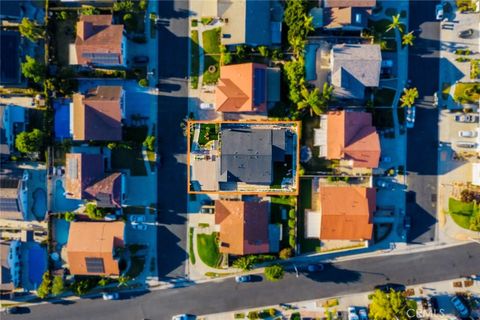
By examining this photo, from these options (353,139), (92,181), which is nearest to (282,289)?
(353,139)

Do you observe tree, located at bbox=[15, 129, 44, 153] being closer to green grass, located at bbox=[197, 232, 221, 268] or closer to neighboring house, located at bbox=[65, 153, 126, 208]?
neighboring house, located at bbox=[65, 153, 126, 208]

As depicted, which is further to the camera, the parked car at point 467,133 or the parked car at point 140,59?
the parked car at point 140,59

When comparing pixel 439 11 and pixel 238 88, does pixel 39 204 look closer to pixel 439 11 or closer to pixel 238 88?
pixel 238 88

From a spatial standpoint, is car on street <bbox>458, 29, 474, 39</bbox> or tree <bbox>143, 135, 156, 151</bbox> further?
tree <bbox>143, 135, 156, 151</bbox>

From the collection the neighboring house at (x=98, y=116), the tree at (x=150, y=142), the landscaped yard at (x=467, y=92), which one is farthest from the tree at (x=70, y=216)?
the landscaped yard at (x=467, y=92)

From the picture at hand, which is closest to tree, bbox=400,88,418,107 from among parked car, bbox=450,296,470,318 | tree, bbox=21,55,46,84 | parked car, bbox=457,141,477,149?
parked car, bbox=457,141,477,149

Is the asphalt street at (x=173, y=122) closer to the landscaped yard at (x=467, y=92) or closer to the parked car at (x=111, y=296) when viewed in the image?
the parked car at (x=111, y=296)
